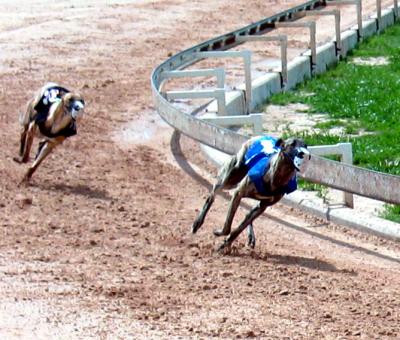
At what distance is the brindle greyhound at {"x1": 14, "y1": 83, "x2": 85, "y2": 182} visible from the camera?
1030 centimetres

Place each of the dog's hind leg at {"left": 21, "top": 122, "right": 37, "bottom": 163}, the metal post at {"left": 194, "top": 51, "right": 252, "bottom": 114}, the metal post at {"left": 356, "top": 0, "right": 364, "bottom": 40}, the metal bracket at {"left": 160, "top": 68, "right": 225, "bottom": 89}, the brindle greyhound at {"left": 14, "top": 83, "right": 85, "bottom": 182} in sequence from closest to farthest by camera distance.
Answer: the brindle greyhound at {"left": 14, "top": 83, "right": 85, "bottom": 182}, the dog's hind leg at {"left": 21, "top": 122, "right": 37, "bottom": 163}, the metal bracket at {"left": 160, "top": 68, "right": 225, "bottom": 89}, the metal post at {"left": 194, "top": 51, "right": 252, "bottom": 114}, the metal post at {"left": 356, "top": 0, "right": 364, "bottom": 40}

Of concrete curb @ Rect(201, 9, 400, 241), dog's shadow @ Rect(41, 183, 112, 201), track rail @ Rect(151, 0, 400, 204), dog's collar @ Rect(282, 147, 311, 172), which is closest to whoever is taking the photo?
dog's collar @ Rect(282, 147, 311, 172)

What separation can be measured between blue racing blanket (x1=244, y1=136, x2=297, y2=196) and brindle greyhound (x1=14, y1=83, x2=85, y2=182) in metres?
2.23

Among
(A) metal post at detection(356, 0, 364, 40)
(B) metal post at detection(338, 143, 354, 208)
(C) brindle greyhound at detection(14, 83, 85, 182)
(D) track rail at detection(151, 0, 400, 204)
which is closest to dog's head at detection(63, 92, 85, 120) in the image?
(C) brindle greyhound at detection(14, 83, 85, 182)

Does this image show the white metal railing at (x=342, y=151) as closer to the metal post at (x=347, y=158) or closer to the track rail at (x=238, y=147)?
the metal post at (x=347, y=158)

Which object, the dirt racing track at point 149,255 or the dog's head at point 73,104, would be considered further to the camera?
the dog's head at point 73,104

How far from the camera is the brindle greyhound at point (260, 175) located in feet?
26.6

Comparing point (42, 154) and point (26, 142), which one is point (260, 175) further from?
point (26, 142)

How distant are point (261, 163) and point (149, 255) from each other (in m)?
0.92

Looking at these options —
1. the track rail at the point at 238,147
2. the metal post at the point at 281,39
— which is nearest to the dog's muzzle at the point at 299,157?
the track rail at the point at 238,147

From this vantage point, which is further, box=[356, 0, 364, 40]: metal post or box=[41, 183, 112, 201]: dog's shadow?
box=[356, 0, 364, 40]: metal post

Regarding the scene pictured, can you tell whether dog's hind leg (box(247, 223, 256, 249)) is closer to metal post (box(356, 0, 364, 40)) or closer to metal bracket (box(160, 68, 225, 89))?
metal bracket (box(160, 68, 225, 89))

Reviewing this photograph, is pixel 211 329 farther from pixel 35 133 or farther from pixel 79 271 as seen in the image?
pixel 35 133

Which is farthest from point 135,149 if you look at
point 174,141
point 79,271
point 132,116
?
point 79,271
